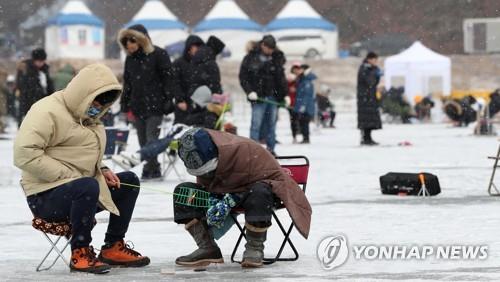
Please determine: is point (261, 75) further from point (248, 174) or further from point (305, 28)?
point (305, 28)

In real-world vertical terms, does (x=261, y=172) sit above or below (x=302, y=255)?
above

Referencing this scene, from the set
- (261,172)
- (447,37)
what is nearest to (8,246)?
(261,172)

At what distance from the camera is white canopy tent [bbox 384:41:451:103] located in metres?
41.0

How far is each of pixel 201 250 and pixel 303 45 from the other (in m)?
64.9

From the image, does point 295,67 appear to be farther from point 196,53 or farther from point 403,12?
point 403,12

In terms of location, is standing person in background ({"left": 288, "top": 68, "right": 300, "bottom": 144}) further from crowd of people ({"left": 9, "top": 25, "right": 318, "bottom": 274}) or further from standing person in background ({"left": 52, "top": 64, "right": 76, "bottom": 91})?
crowd of people ({"left": 9, "top": 25, "right": 318, "bottom": 274})

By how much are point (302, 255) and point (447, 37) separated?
96166 mm

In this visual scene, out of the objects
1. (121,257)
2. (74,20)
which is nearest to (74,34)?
(74,20)

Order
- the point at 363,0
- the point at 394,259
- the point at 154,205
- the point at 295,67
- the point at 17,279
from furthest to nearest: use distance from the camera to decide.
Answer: the point at 363,0
the point at 295,67
the point at 154,205
the point at 394,259
the point at 17,279

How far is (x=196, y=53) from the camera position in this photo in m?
15.7

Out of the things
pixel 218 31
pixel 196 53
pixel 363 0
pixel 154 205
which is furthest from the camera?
pixel 363 0

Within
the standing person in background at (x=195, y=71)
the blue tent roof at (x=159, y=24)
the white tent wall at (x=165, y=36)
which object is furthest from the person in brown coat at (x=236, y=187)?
the blue tent roof at (x=159, y=24)

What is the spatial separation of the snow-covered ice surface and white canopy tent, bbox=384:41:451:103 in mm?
21781

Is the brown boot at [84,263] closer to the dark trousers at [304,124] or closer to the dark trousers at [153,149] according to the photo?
the dark trousers at [153,149]
